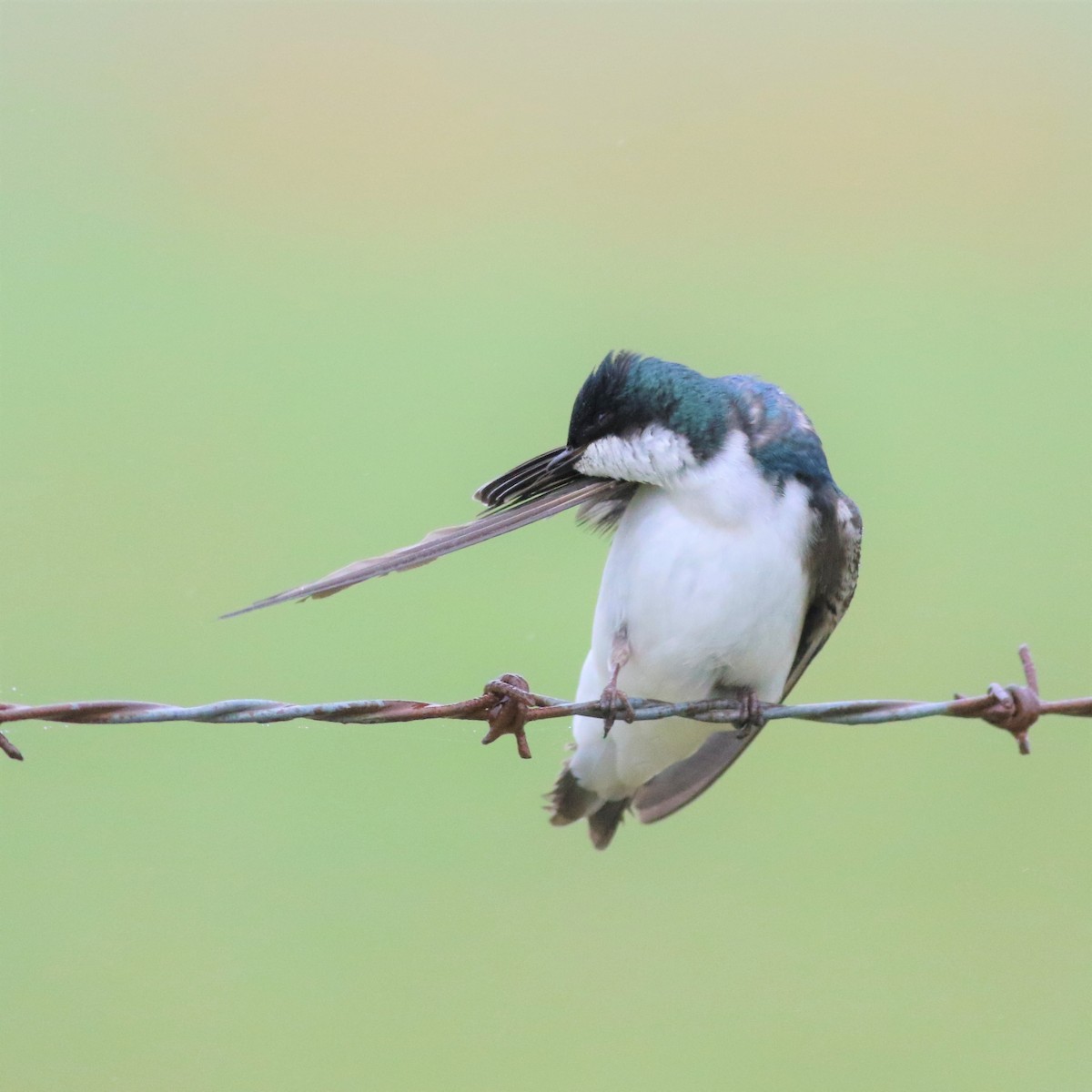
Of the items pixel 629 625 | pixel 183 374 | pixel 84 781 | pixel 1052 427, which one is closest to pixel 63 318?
pixel 183 374

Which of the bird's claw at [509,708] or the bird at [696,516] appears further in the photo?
the bird at [696,516]

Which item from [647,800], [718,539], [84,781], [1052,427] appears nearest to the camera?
[718,539]

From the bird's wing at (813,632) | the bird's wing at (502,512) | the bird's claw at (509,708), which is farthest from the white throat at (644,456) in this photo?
the bird's claw at (509,708)

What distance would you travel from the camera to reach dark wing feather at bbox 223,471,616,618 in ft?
11.0

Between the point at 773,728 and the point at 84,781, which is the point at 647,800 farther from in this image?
the point at 84,781

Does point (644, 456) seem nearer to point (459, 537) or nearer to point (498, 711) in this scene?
point (459, 537)

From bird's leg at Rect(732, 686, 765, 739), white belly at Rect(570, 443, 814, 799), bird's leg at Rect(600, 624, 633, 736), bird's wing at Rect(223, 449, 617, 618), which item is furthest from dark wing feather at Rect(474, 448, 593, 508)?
bird's leg at Rect(732, 686, 765, 739)

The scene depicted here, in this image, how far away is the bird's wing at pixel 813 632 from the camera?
405 centimetres

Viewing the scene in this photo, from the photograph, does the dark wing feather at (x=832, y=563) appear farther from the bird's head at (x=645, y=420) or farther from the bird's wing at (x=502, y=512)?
the bird's wing at (x=502, y=512)

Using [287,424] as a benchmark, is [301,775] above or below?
below

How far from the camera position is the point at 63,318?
11039 millimetres

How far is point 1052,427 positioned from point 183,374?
600 cm

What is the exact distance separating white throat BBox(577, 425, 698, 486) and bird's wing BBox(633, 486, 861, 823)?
397mm

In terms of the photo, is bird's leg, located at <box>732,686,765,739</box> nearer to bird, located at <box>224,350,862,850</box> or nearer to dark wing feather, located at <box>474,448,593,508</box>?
bird, located at <box>224,350,862,850</box>
